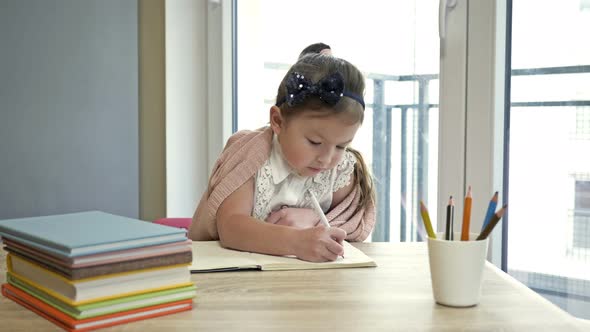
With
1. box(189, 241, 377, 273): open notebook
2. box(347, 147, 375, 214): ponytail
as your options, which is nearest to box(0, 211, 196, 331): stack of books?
box(189, 241, 377, 273): open notebook

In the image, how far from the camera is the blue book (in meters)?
0.69

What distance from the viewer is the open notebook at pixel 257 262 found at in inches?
38.2

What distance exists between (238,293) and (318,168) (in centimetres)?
46

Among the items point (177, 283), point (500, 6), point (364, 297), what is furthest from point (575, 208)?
point (177, 283)

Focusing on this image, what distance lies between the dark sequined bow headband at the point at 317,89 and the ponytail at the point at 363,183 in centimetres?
21

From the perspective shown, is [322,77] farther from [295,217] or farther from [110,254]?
[110,254]

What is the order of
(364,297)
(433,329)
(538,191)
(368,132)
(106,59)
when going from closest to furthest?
(433,329)
(364,297)
(538,191)
(368,132)
(106,59)

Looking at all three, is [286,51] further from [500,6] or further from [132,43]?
[500,6]

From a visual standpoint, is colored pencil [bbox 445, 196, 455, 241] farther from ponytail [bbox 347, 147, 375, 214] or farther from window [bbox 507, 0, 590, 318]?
window [bbox 507, 0, 590, 318]

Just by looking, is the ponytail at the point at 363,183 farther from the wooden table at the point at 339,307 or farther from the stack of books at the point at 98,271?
the stack of books at the point at 98,271

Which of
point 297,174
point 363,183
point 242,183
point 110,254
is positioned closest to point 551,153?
point 363,183

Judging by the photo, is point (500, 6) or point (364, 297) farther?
point (500, 6)

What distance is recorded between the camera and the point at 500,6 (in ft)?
5.25

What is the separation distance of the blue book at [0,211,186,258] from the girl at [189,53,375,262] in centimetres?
32
